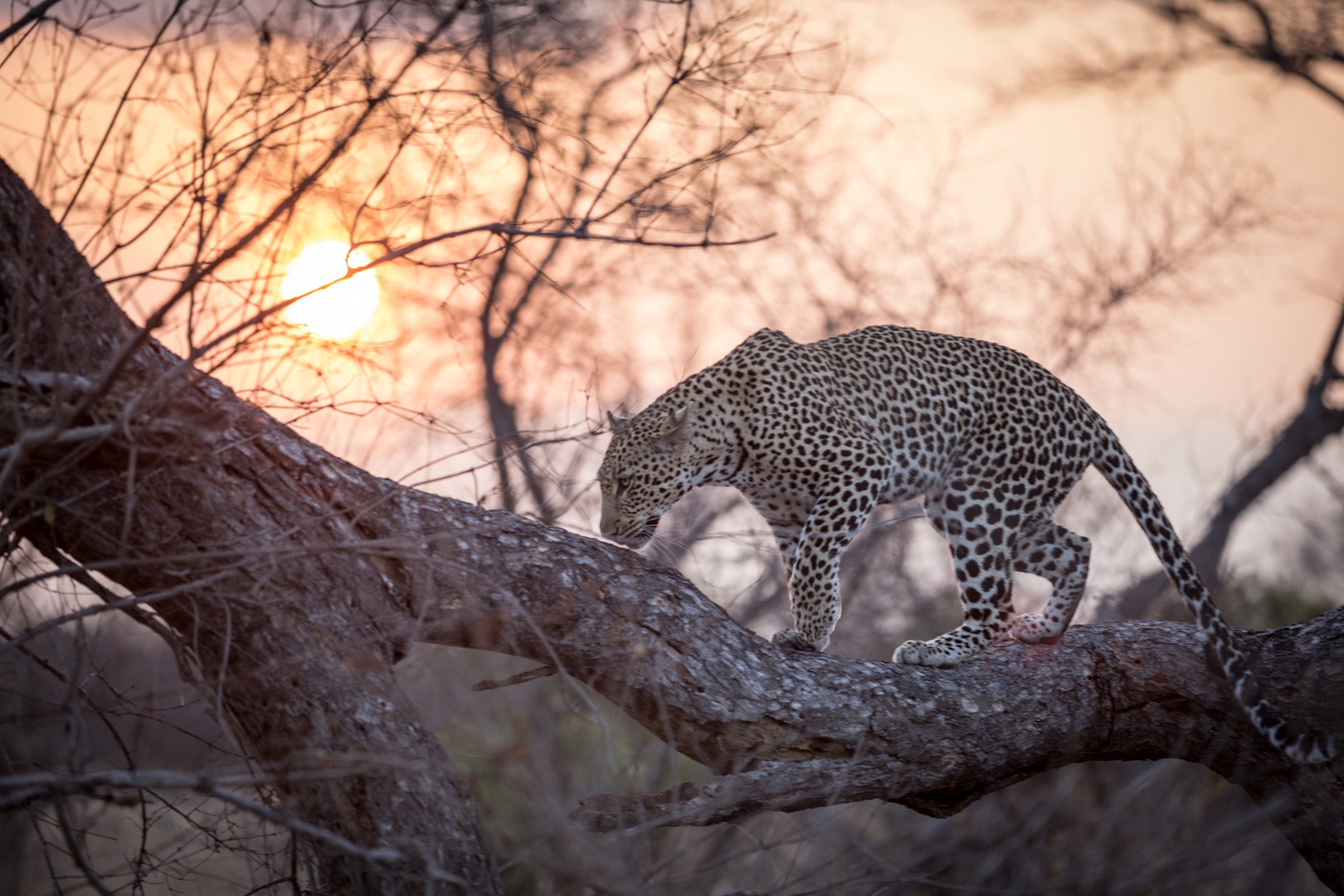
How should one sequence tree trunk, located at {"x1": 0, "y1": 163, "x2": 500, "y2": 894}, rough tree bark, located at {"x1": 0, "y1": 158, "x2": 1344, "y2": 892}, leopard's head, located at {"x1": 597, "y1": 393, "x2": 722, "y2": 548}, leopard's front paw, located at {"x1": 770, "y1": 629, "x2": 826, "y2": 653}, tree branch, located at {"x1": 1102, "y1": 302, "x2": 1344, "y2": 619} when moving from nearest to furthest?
rough tree bark, located at {"x1": 0, "y1": 158, "x2": 1344, "y2": 892} < tree trunk, located at {"x1": 0, "y1": 163, "x2": 500, "y2": 894} < leopard's front paw, located at {"x1": 770, "y1": 629, "x2": 826, "y2": 653} < leopard's head, located at {"x1": 597, "y1": 393, "x2": 722, "y2": 548} < tree branch, located at {"x1": 1102, "y1": 302, "x2": 1344, "y2": 619}

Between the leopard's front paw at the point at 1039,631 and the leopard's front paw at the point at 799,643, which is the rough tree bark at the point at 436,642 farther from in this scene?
the leopard's front paw at the point at 799,643

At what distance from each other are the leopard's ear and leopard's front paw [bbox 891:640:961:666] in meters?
1.62

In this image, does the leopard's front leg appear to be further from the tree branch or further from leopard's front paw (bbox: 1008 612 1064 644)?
the tree branch

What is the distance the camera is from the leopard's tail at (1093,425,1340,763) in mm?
5086

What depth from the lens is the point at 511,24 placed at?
421 cm

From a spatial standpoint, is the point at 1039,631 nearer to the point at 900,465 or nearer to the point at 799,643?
the point at 900,465

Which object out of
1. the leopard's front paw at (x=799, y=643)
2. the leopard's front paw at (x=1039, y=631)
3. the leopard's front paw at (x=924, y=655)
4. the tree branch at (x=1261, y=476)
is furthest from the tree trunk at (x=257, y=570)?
the tree branch at (x=1261, y=476)

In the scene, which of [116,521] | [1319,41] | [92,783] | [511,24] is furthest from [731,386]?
[1319,41]

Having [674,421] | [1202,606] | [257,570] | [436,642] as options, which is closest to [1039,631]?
[1202,606]

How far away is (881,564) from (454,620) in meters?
8.74

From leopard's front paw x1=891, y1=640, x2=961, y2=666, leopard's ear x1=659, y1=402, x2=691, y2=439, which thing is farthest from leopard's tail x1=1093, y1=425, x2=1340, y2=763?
leopard's ear x1=659, y1=402, x2=691, y2=439

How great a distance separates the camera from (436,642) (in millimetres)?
4664

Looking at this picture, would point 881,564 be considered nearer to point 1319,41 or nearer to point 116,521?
point 1319,41

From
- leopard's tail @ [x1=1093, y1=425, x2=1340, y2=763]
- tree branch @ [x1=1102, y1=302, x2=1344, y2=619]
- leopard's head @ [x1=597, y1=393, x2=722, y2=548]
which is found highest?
tree branch @ [x1=1102, y1=302, x2=1344, y2=619]
